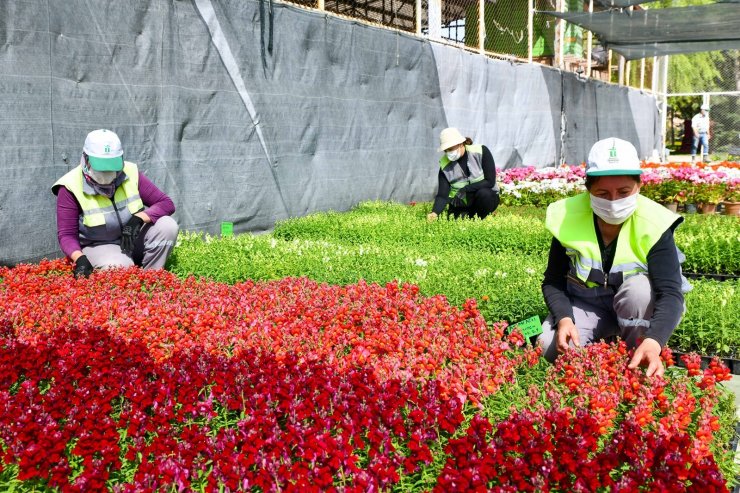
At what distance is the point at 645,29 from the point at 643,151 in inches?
375

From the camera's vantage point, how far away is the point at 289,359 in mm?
3408

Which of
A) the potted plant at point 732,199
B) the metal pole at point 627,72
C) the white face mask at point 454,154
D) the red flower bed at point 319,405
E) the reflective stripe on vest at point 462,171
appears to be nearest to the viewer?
the red flower bed at point 319,405

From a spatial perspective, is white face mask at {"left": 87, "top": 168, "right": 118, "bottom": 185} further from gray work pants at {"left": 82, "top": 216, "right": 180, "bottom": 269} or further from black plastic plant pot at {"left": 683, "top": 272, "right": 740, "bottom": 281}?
black plastic plant pot at {"left": 683, "top": 272, "right": 740, "bottom": 281}

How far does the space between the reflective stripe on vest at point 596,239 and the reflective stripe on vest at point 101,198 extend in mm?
3542

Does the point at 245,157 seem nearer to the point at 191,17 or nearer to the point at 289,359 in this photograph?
the point at 191,17

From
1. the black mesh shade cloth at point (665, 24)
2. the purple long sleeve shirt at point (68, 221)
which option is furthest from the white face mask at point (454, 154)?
the black mesh shade cloth at point (665, 24)

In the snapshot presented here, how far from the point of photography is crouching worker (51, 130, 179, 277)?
5398 millimetres

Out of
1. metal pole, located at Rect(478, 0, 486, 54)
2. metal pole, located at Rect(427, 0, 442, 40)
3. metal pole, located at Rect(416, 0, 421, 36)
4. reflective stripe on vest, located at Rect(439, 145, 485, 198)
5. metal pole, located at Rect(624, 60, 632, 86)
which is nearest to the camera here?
reflective stripe on vest, located at Rect(439, 145, 485, 198)

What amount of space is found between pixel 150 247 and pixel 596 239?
3.70 m

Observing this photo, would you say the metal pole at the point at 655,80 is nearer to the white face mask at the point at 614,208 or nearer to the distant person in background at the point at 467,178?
the distant person in background at the point at 467,178

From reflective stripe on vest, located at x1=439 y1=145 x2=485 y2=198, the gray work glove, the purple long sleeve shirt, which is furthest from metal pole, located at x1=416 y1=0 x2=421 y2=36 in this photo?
the gray work glove

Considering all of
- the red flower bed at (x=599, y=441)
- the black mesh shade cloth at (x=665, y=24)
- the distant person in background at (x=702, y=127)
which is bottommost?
the red flower bed at (x=599, y=441)

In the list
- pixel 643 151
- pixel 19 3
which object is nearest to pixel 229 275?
pixel 19 3

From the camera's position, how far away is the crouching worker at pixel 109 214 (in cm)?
540
